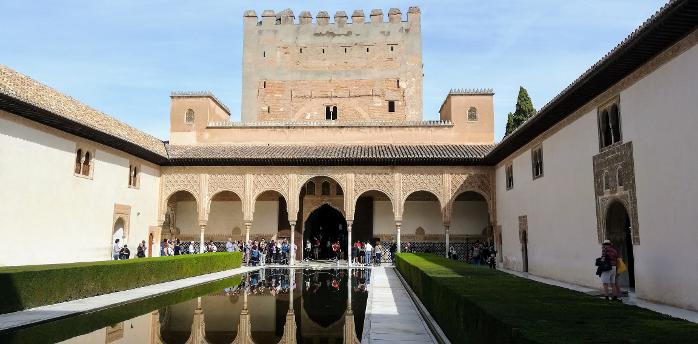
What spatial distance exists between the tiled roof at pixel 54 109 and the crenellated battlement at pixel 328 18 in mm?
13405

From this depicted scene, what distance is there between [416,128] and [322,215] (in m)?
5.86

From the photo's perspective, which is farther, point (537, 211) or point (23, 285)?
point (537, 211)

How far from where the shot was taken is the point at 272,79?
28891mm

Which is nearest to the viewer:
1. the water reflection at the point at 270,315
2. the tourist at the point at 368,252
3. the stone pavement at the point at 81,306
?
the water reflection at the point at 270,315

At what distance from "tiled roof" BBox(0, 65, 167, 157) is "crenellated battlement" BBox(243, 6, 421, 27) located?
44.0 feet

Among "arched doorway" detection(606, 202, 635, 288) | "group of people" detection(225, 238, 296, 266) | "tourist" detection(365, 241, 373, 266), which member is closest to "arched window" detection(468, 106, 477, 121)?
"tourist" detection(365, 241, 373, 266)

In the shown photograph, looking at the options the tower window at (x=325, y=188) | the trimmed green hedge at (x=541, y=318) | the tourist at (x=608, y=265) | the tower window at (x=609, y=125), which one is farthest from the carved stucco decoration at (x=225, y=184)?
the trimmed green hedge at (x=541, y=318)

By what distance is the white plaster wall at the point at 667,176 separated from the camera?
785cm

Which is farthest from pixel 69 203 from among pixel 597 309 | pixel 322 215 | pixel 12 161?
pixel 597 309

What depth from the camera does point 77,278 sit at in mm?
9680

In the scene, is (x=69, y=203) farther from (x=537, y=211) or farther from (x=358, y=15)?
(x=358, y=15)

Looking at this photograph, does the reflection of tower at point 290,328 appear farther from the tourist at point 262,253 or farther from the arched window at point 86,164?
the tourist at point 262,253

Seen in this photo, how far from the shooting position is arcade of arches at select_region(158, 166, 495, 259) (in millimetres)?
20250

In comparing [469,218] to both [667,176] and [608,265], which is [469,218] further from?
[667,176]
